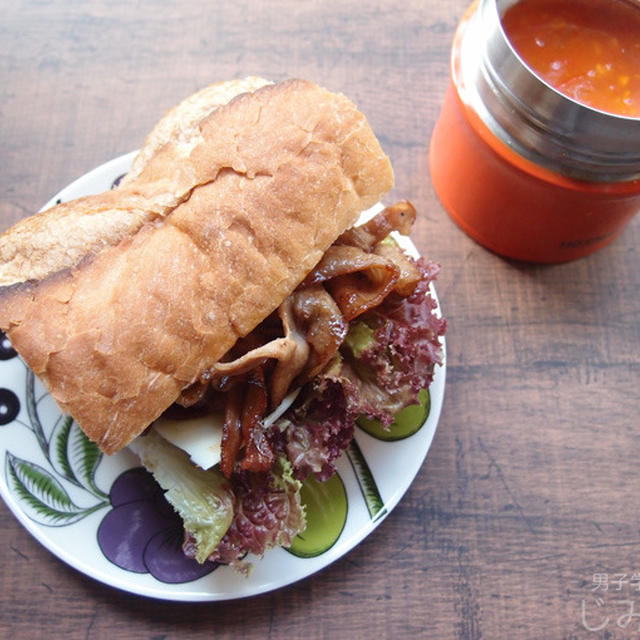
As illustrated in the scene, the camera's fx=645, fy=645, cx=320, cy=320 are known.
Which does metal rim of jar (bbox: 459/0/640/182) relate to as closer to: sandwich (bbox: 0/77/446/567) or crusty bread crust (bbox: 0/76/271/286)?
sandwich (bbox: 0/77/446/567)

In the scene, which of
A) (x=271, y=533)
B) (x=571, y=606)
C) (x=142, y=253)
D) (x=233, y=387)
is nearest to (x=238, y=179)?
(x=142, y=253)

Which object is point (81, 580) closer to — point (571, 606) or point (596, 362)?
point (571, 606)

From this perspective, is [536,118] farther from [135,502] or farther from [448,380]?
[135,502]

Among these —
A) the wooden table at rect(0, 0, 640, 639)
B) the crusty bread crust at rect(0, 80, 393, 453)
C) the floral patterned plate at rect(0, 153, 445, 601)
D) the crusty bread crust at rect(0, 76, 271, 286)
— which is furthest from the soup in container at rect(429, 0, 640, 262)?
the crusty bread crust at rect(0, 76, 271, 286)

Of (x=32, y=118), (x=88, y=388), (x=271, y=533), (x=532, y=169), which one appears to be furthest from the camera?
(x=32, y=118)

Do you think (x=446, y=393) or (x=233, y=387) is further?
(x=446, y=393)
